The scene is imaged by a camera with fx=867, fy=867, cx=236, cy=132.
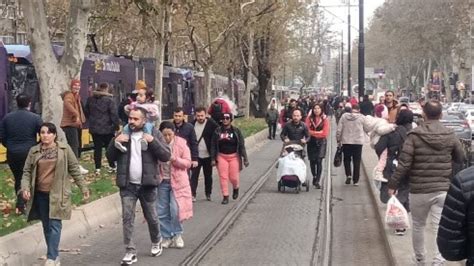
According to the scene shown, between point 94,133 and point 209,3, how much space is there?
41.2 ft

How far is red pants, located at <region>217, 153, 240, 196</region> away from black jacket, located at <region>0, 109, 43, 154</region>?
13.4 ft

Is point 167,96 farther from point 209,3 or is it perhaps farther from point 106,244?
point 106,244

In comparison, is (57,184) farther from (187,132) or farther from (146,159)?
(187,132)

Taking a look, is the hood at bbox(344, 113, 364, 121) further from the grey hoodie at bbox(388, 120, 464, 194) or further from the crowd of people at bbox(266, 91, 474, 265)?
the grey hoodie at bbox(388, 120, 464, 194)

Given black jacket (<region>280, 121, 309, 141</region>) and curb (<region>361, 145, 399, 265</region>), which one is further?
black jacket (<region>280, 121, 309, 141</region>)

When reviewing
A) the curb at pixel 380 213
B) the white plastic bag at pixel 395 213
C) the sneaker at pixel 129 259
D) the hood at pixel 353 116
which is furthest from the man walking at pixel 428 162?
the hood at pixel 353 116

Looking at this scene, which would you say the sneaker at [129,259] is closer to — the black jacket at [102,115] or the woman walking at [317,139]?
the black jacket at [102,115]

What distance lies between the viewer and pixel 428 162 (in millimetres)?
8195

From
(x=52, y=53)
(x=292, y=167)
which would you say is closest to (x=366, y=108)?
(x=292, y=167)

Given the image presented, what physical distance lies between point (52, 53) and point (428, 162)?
823cm

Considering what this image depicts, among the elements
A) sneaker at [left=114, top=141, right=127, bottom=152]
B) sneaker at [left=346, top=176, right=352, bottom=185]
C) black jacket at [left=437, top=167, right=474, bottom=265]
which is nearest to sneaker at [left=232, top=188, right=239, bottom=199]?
sneaker at [left=346, top=176, right=352, bottom=185]

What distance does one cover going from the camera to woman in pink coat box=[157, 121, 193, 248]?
10.4m

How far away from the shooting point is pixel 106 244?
36.0ft

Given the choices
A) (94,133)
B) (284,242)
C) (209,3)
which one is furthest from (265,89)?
(284,242)
